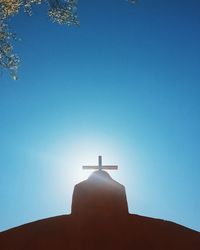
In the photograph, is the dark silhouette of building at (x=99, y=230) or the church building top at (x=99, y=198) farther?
the church building top at (x=99, y=198)

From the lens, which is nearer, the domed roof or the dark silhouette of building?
the dark silhouette of building

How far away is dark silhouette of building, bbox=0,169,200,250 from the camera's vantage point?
12.7 meters

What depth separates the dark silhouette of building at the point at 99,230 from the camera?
41.7 feet

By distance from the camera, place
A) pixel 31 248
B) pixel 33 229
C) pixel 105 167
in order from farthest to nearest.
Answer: pixel 105 167
pixel 33 229
pixel 31 248

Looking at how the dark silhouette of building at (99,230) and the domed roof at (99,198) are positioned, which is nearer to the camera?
the dark silhouette of building at (99,230)

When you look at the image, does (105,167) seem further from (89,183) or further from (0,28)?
(0,28)

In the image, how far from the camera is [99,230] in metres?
13.4

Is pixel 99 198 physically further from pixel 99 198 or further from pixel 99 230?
pixel 99 230

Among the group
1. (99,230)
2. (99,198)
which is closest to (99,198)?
(99,198)

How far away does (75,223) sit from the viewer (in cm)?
1370

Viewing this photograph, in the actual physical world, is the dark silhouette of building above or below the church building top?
below

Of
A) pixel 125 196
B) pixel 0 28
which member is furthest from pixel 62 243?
pixel 0 28

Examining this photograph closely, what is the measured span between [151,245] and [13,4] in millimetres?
9651

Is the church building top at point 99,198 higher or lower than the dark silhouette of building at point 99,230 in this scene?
higher
